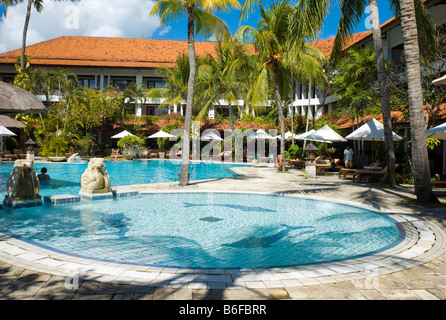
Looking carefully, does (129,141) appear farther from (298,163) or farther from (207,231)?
(207,231)

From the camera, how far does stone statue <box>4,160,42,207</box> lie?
8.66 m

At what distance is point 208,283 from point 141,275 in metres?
0.81

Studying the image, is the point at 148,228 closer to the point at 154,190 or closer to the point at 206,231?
the point at 206,231

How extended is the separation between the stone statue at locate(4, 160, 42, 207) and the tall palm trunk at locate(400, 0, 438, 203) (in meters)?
10.3

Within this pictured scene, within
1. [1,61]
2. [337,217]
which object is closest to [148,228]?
[337,217]

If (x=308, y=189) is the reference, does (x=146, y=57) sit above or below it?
above

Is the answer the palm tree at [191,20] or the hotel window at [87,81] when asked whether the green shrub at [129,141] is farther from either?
the palm tree at [191,20]

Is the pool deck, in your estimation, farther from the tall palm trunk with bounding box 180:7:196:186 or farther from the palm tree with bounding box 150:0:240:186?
the palm tree with bounding box 150:0:240:186

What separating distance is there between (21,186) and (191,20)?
8217 mm

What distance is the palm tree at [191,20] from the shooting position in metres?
12.2

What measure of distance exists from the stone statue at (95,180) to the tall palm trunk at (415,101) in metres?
9.04

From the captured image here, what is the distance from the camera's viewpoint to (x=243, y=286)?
361cm

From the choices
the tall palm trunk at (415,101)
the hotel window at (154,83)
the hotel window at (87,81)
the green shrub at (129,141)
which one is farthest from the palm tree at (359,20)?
the hotel window at (87,81)
